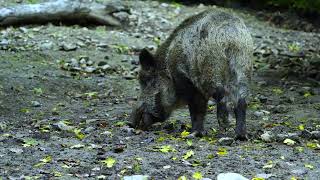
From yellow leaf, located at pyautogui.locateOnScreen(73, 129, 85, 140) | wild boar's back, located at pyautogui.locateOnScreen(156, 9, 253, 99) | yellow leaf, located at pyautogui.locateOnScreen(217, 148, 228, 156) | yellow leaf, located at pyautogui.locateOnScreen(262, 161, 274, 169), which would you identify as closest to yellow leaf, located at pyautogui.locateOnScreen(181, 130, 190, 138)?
wild boar's back, located at pyautogui.locateOnScreen(156, 9, 253, 99)

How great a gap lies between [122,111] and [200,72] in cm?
233

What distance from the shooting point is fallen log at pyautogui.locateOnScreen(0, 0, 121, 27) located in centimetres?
1399

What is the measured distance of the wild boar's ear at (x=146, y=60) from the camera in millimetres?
7898

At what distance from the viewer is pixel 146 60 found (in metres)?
7.98

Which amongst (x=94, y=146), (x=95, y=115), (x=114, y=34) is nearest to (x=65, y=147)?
(x=94, y=146)

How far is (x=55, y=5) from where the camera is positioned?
1441 cm

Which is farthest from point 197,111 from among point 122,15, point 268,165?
point 122,15

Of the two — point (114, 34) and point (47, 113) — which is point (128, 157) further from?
point (114, 34)

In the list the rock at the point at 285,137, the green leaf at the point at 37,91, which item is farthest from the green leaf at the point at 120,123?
the green leaf at the point at 37,91

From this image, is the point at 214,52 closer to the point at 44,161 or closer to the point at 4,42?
the point at 44,161

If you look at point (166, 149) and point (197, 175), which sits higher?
point (197, 175)

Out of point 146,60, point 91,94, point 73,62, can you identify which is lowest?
point 91,94

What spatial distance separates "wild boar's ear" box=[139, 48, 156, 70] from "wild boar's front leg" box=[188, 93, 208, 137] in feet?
2.36

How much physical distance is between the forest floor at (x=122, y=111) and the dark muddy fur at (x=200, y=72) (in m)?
0.26
